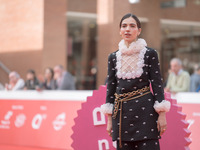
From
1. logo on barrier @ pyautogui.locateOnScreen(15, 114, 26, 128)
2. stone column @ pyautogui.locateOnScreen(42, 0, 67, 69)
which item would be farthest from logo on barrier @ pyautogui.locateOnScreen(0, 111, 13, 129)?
stone column @ pyautogui.locateOnScreen(42, 0, 67, 69)

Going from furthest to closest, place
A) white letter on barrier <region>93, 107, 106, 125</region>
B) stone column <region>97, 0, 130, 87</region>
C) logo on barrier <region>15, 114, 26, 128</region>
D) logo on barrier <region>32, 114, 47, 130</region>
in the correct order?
stone column <region>97, 0, 130, 87</region> < logo on barrier <region>15, 114, 26, 128</region> < logo on barrier <region>32, 114, 47, 130</region> < white letter on barrier <region>93, 107, 106, 125</region>

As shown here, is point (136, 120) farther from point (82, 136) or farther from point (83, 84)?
point (83, 84)

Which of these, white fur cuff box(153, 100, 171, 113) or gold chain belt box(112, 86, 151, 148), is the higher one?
gold chain belt box(112, 86, 151, 148)

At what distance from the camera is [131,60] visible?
12.5 ft

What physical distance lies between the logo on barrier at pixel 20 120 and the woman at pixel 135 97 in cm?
471

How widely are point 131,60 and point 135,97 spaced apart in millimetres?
365

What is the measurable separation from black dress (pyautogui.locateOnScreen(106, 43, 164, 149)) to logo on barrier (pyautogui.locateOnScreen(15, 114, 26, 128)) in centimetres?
479

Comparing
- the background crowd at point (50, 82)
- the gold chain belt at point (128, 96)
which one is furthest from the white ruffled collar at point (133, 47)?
the background crowd at point (50, 82)

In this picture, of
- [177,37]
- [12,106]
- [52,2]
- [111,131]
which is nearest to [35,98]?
[12,106]

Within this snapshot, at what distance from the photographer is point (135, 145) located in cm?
377

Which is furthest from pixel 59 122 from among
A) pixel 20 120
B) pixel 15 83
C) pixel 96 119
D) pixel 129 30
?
pixel 129 30

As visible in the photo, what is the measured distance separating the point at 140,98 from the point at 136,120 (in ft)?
0.68

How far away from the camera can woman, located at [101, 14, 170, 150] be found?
3.66m

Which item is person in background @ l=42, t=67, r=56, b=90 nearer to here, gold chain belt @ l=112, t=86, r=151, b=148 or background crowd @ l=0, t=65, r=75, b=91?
background crowd @ l=0, t=65, r=75, b=91
